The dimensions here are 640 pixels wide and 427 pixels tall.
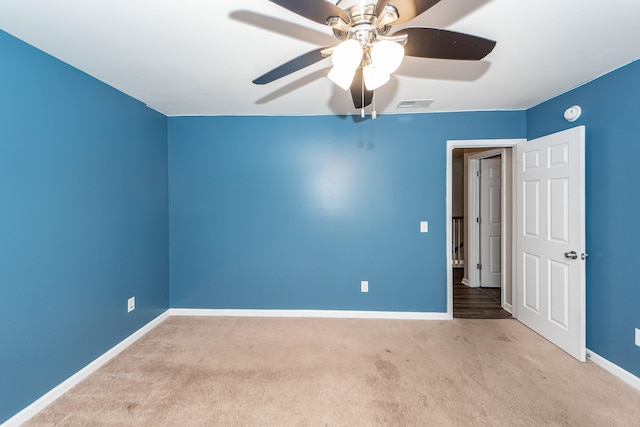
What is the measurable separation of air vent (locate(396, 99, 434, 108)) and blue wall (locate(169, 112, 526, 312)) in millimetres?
241

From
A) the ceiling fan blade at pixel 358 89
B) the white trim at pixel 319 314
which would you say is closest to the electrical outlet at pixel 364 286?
the white trim at pixel 319 314

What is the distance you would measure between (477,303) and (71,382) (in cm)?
421

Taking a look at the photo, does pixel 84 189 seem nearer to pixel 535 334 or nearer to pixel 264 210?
pixel 264 210

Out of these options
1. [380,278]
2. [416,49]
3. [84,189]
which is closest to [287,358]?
[380,278]

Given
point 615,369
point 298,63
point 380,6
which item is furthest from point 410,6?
point 615,369

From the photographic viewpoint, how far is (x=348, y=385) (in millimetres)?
2188

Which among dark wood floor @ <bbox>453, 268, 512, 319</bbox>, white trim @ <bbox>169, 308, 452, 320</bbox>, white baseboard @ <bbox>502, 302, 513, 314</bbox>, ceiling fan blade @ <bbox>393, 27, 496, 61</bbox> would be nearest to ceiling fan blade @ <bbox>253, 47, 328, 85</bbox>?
ceiling fan blade @ <bbox>393, 27, 496, 61</bbox>

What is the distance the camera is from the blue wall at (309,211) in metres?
3.39

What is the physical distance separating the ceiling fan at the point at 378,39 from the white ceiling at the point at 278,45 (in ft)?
1.14

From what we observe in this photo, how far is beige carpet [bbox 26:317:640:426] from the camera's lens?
1876mm

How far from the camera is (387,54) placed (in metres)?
1.21

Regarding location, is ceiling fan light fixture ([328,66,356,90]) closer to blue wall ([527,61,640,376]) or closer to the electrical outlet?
blue wall ([527,61,640,376])

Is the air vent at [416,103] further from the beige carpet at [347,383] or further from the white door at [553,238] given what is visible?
the beige carpet at [347,383]

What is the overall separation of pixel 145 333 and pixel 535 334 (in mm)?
3891
